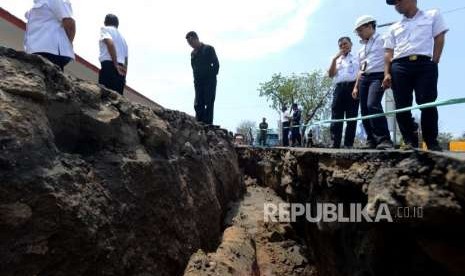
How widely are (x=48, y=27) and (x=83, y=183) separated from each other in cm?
186

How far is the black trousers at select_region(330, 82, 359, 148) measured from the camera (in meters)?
5.92

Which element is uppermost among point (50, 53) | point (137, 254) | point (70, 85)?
point (50, 53)

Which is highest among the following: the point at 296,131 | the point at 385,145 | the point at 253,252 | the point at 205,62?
the point at 205,62

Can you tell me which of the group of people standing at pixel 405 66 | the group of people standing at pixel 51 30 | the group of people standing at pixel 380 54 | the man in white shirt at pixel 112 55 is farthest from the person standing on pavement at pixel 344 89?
the group of people standing at pixel 51 30

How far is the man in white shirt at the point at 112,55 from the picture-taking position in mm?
5000

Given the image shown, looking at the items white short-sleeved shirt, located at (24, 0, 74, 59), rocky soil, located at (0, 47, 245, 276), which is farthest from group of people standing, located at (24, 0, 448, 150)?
rocky soil, located at (0, 47, 245, 276)

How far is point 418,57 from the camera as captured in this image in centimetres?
387

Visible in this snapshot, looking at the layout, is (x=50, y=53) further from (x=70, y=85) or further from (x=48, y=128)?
(x=48, y=128)

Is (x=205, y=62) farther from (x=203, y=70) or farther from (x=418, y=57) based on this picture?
(x=418, y=57)

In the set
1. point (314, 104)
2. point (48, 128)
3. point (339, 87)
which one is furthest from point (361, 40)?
point (314, 104)

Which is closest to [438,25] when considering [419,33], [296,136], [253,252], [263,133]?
[419,33]

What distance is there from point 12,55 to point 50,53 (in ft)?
3.73

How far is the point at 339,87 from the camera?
19.5ft

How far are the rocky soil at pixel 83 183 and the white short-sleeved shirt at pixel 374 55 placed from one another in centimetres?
238
